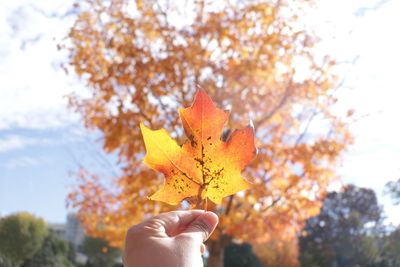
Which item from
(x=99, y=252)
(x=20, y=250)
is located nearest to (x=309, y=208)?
(x=20, y=250)

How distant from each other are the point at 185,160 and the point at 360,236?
4149 cm

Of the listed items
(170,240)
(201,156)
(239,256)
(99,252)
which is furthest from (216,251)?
(99,252)

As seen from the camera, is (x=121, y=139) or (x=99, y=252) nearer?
(x=121, y=139)

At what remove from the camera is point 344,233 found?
40.4 m

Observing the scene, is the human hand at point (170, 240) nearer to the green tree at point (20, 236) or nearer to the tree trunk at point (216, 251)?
the tree trunk at point (216, 251)

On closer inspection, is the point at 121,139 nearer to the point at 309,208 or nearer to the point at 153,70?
the point at 153,70

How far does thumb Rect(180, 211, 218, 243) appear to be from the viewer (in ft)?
3.67

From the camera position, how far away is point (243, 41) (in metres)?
9.03

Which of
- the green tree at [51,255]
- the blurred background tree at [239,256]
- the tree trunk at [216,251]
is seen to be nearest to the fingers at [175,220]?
the tree trunk at [216,251]

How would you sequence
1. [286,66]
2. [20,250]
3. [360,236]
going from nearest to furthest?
1. [286,66]
2. [20,250]
3. [360,236]

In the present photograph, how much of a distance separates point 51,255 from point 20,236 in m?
3.36

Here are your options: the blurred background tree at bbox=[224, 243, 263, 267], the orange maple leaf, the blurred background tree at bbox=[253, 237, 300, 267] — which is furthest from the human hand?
the blurred background tree at bbox=[253, 237, 300, 267]

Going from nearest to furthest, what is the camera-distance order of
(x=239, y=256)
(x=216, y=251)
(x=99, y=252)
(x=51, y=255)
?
(x=216, y=251)
(x=239, y=256)
(x=51, y=255)
(x=99, y=252)

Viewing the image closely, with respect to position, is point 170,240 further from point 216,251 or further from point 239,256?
point 239,256
